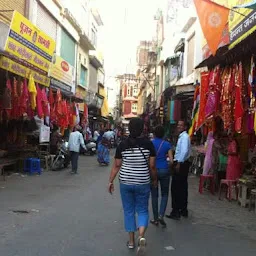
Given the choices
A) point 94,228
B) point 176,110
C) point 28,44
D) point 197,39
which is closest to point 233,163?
point 94,228

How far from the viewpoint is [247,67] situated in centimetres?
888

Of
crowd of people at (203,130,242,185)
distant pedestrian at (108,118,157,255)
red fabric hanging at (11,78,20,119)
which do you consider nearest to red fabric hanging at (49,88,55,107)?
red fabric hanging at (11,78,20,119)

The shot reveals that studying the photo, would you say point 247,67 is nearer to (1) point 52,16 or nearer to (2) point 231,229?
(2) point 231,229

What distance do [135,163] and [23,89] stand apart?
26.1 feet

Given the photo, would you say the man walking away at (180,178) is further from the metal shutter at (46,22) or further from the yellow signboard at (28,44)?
the metal shutter at (46,22)

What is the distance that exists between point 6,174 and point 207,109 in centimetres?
694

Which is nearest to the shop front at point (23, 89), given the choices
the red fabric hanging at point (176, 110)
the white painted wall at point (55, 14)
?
the white painted wall at point (55, 14)

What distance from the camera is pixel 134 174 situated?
5.43m

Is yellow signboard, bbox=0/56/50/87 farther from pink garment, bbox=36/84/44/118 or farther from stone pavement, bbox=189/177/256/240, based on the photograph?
stone pavement, bbox=189/177/256/240

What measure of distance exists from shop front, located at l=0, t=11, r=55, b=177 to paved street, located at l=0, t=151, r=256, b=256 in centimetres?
302

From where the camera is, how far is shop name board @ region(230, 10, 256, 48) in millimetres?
8633

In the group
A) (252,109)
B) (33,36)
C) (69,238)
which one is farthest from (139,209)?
(33,36)

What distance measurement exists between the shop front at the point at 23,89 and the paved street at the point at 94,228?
A: 302 cm

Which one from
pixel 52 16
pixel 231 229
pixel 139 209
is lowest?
pixel 231 229
